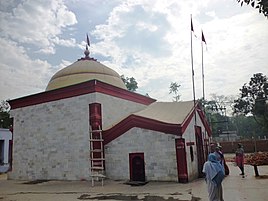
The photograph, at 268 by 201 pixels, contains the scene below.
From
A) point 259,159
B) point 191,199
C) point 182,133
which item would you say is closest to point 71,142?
point 182,133

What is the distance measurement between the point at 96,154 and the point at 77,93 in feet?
11.7

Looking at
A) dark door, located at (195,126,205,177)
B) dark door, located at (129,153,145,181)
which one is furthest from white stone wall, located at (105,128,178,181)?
dark door, located at (195,126,205,177)

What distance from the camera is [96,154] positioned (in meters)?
14.0

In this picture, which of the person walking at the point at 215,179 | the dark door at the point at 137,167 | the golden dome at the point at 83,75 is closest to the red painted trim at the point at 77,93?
the golden dome at the point at 83,75

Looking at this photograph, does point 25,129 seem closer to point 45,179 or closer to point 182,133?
point 45,179

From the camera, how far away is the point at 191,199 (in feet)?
28.0

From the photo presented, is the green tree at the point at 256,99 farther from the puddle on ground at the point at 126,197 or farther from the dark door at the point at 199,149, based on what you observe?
the puddle on ground at the point at 126,197

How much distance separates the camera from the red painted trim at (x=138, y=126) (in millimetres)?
12477

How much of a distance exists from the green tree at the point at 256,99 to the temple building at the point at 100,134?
23.0 m

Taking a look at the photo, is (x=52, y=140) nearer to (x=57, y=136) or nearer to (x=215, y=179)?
(x=57, y=136)

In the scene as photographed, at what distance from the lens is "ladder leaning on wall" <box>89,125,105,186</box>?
538 inches

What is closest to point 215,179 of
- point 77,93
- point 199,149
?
point 199,149

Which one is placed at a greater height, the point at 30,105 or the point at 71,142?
the point at 30,105

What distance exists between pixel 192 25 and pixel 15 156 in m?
13.4
